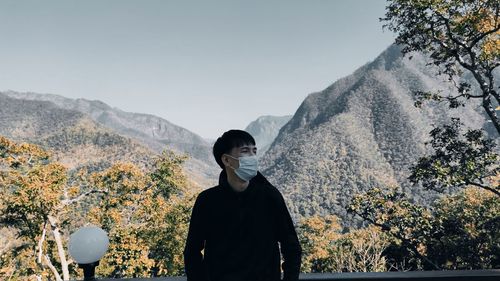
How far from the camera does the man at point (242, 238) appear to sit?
4.88 ft

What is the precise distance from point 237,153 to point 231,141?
60 millimetres

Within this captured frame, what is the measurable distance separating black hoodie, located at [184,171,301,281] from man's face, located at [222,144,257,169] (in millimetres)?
149

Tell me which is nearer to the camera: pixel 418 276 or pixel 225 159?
pixel 225 159

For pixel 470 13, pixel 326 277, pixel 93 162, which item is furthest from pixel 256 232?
pixel 93 162

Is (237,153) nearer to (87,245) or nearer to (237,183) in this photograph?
(237,183)

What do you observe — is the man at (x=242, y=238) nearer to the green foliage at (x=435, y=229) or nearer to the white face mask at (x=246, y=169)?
the white face mask at (x=246, y=169)

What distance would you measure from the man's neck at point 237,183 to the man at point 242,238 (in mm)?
32

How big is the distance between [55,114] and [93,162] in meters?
64.2

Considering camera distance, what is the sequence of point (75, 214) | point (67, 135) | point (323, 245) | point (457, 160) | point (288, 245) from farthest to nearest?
point (67, 135) → point (323, 245) → point (75, 214) → point (457, 160) → point (288, 245)

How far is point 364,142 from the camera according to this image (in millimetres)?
106500

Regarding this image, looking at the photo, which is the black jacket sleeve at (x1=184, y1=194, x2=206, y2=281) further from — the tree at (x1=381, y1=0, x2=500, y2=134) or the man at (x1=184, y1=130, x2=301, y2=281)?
the tree at (x1=381, y1=0, x2=500, y2=134)

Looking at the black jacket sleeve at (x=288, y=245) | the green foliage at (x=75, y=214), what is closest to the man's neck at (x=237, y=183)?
the black jacket sleeve at (x=288, y=245)

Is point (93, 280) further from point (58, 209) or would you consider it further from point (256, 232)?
point (58, 209)

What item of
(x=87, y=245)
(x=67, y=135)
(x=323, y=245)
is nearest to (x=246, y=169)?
(x=87, y=245)
